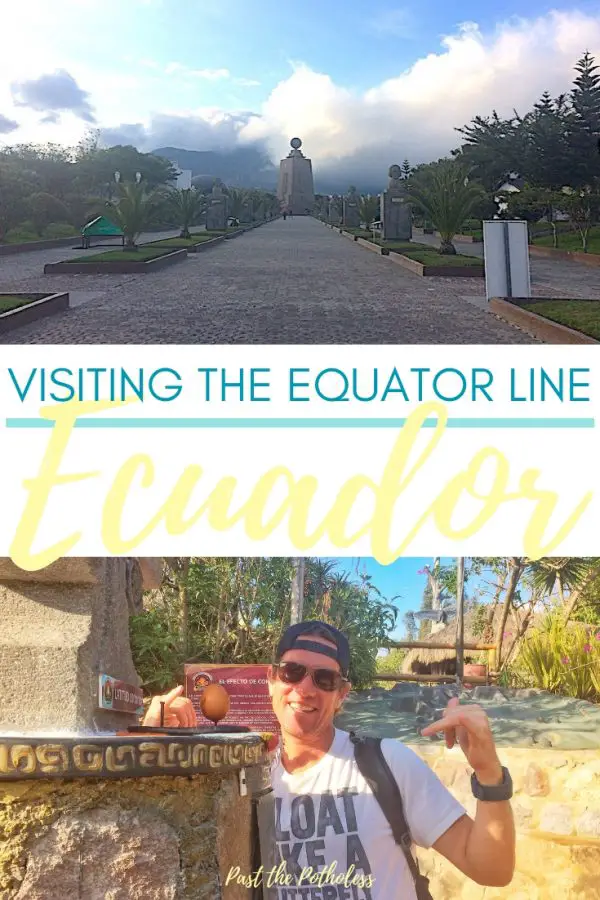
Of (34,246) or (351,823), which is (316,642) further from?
(34,246)

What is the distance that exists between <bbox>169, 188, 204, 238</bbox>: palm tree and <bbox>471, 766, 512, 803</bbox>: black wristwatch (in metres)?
23.0

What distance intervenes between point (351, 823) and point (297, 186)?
7243 cm

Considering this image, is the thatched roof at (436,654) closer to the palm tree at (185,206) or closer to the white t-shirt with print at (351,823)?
the white t-shirt with print at (351,823)

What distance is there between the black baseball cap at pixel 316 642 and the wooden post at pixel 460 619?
3.05ft

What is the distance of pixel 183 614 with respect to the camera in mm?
3699

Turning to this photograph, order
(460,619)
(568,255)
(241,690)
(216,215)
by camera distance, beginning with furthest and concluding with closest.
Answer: (216,215) → (568,255) → (460,619) → (241,690)

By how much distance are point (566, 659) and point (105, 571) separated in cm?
326

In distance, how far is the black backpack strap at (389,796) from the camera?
1.72m

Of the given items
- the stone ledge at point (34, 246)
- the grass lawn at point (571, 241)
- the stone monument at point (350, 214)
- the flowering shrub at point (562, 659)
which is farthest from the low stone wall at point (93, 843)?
the stone monument at point (350, 214)

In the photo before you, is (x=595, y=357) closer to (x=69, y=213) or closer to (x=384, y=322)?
(x=384, y=322)

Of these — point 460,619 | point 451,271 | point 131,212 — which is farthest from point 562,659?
→ point 131,212

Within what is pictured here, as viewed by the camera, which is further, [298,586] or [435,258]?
[435,258]

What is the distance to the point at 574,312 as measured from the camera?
7891 mm

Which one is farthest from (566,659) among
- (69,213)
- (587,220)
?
(69,213)
